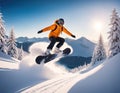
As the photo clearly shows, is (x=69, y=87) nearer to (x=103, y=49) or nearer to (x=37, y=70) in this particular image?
(x=37, y=70)

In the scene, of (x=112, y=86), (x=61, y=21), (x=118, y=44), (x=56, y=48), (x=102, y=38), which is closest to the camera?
(x=112, y=86)

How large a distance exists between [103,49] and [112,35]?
1088 cm

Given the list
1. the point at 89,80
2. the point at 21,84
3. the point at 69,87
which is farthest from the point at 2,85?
the point at 89,80

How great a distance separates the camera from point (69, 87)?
1025cm

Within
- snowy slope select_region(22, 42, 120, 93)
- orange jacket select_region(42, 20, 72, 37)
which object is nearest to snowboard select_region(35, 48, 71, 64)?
orange jacket select_region(42, 20, 72, 37)

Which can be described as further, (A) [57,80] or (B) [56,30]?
(A) [57,80]

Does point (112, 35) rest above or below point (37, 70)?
above

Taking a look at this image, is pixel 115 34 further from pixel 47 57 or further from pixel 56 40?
pixel 56 40

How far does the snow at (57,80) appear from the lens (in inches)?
374

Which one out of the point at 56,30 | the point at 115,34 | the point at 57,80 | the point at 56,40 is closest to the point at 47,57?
the point at 56,40

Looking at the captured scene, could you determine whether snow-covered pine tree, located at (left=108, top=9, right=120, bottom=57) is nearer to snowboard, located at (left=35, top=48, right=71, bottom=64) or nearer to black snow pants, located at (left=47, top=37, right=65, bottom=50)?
snowboard, located at (left=35, top=48, right=71, bottom=64)

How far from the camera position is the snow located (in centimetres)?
951

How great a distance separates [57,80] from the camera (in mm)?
13664

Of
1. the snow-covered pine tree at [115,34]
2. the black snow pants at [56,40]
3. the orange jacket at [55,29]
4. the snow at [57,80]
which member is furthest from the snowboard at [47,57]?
the snow-covered pine tree at [115,34]
